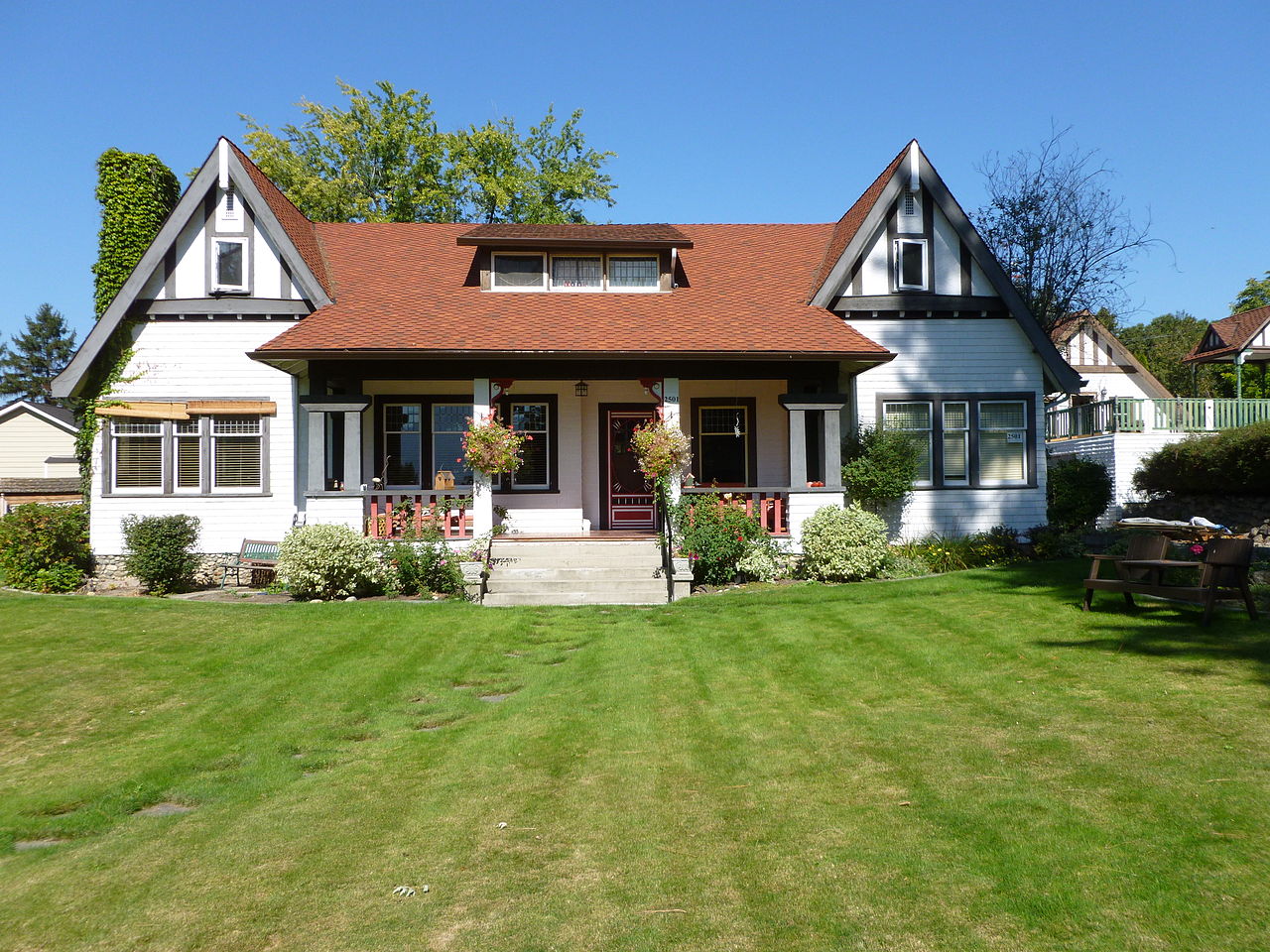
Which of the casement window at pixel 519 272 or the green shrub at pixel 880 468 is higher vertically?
the casement window at pixel 519 272

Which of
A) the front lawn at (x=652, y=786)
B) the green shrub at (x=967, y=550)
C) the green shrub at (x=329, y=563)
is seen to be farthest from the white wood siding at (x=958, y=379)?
the green shrub at (x=329, y=563)

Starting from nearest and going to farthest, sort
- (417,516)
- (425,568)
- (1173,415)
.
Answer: (425,568)
(417,516)
(1173,415)

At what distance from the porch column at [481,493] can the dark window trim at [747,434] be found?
4.73m

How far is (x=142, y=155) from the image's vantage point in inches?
707

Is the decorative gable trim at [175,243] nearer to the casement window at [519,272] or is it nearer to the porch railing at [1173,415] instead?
the casement window at [519,272]

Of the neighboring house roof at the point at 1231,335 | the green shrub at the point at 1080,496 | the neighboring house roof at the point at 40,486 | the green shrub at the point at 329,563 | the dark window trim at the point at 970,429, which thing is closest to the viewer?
the green shrub at the point at 329,563

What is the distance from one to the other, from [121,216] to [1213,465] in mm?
22005

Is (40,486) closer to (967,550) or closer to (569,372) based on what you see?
(569,372)

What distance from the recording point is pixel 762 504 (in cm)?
1530

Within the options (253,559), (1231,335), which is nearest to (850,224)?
(253,559)

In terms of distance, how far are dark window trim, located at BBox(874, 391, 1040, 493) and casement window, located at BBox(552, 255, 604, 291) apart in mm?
6193

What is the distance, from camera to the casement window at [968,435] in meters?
17.4

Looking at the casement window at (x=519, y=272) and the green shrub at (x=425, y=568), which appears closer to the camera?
the green shrub at (x=425, y=568)

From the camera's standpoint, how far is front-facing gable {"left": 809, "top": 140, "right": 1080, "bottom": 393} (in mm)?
17422
